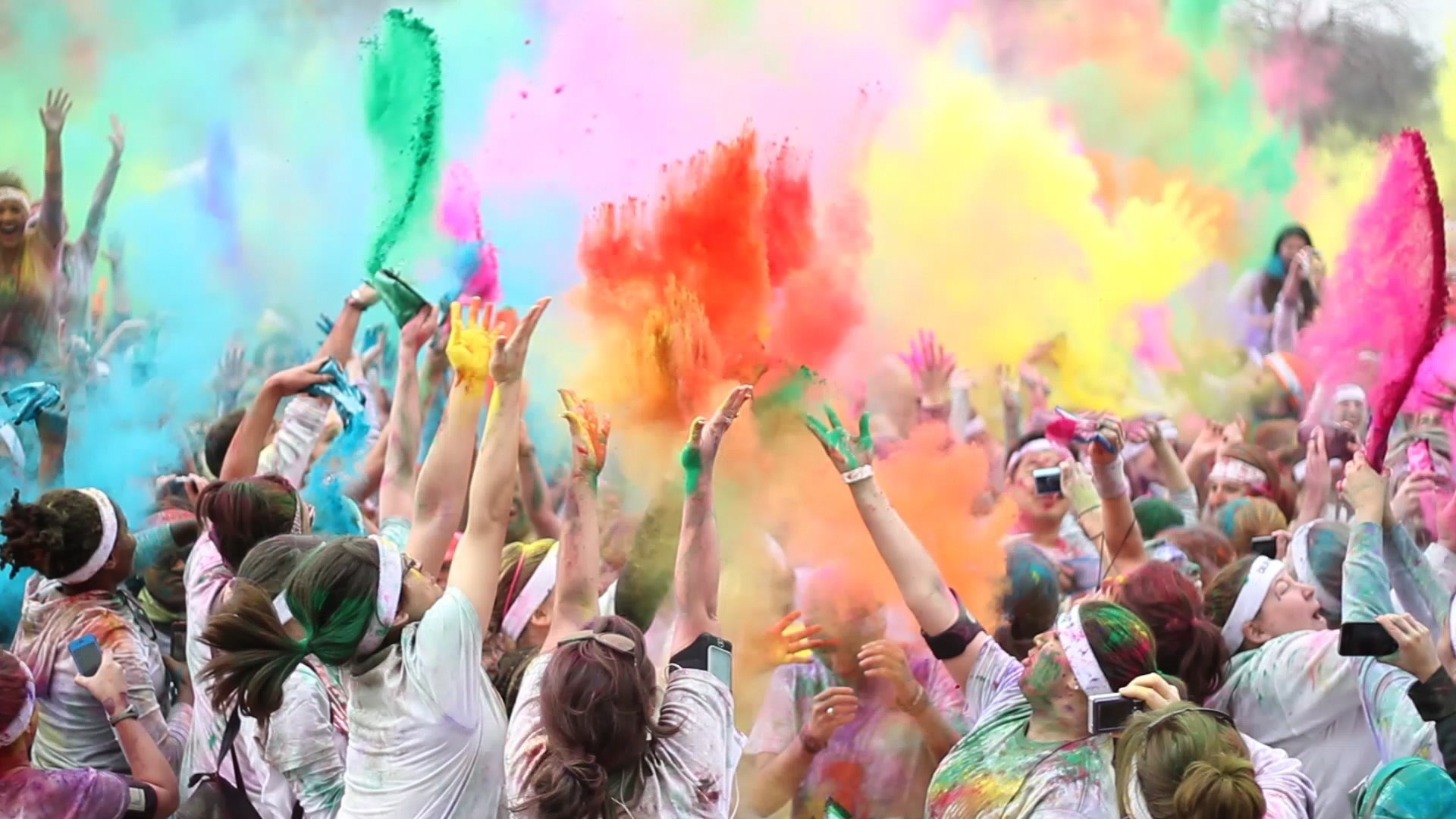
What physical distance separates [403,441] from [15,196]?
4.42m

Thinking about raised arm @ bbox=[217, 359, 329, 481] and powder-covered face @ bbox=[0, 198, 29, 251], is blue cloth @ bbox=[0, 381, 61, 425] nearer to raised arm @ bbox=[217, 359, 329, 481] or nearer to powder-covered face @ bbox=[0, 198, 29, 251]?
raised arm @ bbox=[217, 359, 329, 481]

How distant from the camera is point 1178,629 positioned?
3.19 m

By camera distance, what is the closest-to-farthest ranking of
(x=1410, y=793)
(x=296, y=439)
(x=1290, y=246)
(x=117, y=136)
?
(x=1410, y=793) < (x=296, y=439) < (x=117, y=136) < (x=1290, y=246)

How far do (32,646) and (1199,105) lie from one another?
25.4 ft

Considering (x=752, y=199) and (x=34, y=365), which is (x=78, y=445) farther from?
(x=752, y=199)

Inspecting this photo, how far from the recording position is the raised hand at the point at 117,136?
26.4ft

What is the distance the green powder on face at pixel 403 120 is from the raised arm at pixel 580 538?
13.4 feet

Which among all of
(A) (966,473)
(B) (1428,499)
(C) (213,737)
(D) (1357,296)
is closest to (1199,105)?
(D) (1357,296)

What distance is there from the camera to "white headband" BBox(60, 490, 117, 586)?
3.59 m

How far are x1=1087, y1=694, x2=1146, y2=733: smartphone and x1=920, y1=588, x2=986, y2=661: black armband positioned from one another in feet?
1.75

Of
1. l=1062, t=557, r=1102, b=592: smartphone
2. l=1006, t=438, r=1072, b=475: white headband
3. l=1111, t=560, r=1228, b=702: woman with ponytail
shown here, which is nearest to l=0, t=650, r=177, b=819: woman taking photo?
l=1111, t=560, r=1228, b=702: woman with ponytail

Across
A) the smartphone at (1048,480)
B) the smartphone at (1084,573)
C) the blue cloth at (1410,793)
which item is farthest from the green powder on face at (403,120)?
the blue cloth at (1410,793)

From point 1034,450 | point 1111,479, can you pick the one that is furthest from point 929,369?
point 1111,479

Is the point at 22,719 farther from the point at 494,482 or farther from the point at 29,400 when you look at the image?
the point at 29,400
